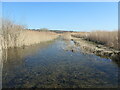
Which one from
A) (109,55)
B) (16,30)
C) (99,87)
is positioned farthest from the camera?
(16,30)

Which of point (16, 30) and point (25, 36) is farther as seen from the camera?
point (25, 36)

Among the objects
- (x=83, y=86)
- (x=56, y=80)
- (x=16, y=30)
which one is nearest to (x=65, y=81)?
(x=56, y=80)

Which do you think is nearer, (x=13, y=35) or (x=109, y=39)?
(x=13, y=35)

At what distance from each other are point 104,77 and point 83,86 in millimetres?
1299

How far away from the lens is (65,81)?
16.9 ft

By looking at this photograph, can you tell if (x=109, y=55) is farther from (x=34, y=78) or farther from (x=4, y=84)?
(x=4, y=84)

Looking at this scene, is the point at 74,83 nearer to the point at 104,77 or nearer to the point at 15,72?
the point at 104,77

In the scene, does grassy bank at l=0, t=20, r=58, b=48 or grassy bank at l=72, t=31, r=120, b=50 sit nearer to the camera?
grassy bank at l=72, t=31, r=120, b=50

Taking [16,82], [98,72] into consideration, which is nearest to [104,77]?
[98,72]

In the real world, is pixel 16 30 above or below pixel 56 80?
above

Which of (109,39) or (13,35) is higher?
(13,35)

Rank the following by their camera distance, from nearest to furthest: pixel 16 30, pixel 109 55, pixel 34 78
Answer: pixel 34 78, pixel 109 55, pixel 16 30

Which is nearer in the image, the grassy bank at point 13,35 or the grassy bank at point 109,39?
the grassy bank at point 109,39

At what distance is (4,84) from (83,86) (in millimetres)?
2658
